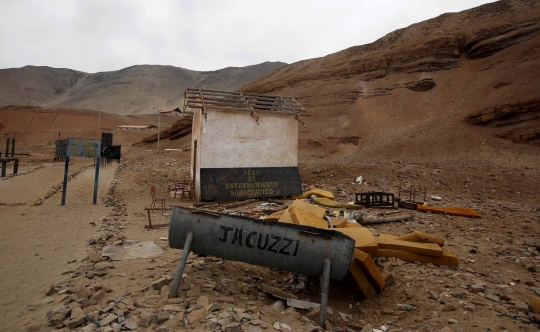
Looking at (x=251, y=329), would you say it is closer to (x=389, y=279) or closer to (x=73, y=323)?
(x=73, y=323)

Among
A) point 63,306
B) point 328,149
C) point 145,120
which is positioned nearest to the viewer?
point 63,306

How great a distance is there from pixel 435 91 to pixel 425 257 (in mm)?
30050

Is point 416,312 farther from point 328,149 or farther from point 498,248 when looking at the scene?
point 328,149

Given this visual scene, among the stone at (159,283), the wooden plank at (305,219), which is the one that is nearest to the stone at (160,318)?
the stone at (159,283)

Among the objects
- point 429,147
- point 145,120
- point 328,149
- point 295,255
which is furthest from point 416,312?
point 145,120

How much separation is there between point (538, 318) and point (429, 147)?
21.0m

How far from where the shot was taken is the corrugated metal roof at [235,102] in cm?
1227

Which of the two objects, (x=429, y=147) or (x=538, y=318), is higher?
(x=429, y=147)

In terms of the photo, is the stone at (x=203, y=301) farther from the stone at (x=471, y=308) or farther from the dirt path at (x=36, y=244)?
→ the stone at (x=471, y=308)

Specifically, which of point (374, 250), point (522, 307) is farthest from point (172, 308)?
point (522, 307)

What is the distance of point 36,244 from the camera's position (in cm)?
648

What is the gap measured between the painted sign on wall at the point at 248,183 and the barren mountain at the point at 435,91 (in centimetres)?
1307

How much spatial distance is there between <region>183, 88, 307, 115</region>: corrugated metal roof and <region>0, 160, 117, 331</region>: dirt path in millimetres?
5040

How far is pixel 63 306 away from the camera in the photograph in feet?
12.5
